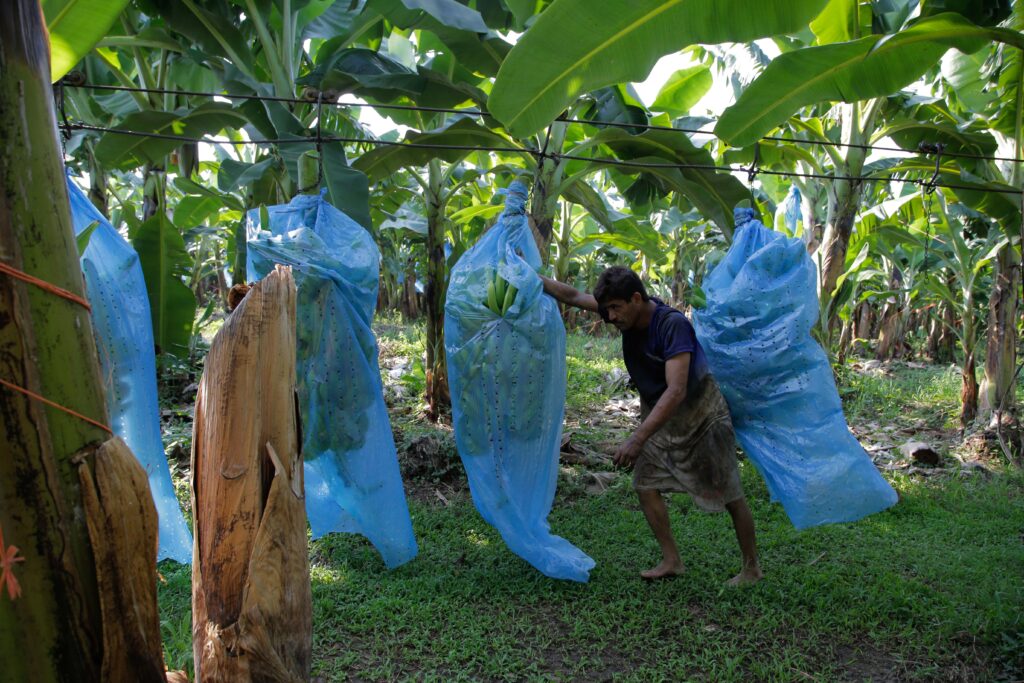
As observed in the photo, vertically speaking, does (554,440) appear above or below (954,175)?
below

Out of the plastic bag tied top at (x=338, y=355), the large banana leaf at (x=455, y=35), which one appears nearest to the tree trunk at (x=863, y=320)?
the large banana leaf at (x=455, y=35)

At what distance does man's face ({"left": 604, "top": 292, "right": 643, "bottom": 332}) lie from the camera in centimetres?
312

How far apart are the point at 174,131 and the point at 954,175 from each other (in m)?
5.14

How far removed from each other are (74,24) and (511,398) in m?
2.30

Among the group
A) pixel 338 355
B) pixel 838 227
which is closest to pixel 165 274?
pixel 338 355

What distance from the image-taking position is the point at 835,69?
2871 mm

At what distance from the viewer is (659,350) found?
10.3 ft

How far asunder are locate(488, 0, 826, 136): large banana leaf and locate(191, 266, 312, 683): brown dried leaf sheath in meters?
1.53

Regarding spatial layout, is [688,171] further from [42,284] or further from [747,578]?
[42,284]

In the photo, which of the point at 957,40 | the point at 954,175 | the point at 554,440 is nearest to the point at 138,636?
the point at 554,440

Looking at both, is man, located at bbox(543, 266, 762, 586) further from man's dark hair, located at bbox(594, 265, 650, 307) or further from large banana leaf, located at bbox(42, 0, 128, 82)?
large banana leaf, located at bbox(42, 0, 128, 82)

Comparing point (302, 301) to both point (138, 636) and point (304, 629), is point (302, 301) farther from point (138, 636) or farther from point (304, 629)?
point (138, 636)

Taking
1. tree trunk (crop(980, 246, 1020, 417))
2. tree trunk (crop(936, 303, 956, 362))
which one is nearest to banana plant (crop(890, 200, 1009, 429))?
tree trunk (crop(980, 246, 1020, 417))

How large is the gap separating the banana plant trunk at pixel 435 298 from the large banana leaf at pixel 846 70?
113 inches
